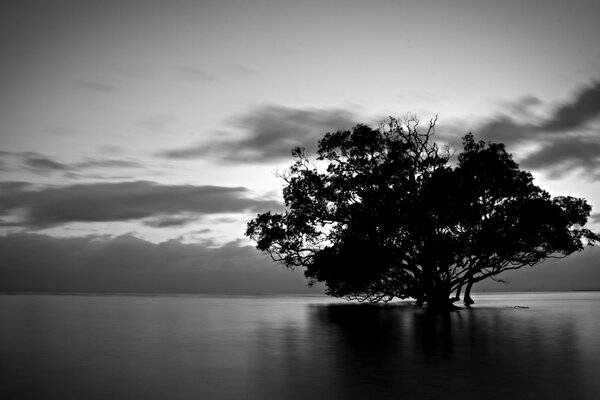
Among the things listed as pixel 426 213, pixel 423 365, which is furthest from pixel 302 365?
pixel 426 213

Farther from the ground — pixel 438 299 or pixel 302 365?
pixel 438 299

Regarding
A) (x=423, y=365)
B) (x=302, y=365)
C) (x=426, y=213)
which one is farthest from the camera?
(x=426, y=213)

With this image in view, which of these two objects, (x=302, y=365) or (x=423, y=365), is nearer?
(x=423, y=365)

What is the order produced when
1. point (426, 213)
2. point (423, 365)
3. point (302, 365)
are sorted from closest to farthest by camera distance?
1. point (423, 365)
2. point (302, 365)
3. point (426, 213)

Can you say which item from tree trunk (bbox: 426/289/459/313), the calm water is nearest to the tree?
tree trunk (bbox: 426/289/459/313)

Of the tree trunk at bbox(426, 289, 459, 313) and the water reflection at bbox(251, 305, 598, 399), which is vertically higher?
the tree trunk at bbox(426, 289, 459, 313)

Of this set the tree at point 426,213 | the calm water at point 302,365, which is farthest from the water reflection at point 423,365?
the tree at point 426,213

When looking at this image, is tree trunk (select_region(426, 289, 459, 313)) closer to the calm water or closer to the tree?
the tree

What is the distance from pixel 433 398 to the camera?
9.36 m

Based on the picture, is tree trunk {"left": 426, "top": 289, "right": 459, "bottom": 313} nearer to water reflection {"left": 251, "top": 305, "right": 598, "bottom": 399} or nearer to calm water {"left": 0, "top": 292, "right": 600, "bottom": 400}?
calm water {"left": 0, "top": 292, "right": 600, "bottom": 400}

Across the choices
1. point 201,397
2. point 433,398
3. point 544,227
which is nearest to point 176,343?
point 201,397

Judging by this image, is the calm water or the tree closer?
the calm water

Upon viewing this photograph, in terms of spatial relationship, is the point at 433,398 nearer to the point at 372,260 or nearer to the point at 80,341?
the point at 80,341

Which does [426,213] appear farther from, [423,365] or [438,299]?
[423,365]
